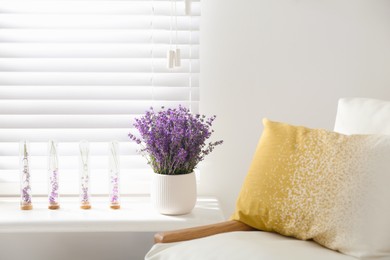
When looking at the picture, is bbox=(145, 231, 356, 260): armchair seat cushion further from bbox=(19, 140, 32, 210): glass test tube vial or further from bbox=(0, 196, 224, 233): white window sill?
bbox=(19, 140, 32, 210): glass test tube vial

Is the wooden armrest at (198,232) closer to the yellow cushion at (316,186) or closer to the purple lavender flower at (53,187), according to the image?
the yellow cushion at (316,186)

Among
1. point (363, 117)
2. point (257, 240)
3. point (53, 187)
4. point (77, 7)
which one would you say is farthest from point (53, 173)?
point (363, 117)

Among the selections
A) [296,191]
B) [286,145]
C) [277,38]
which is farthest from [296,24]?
[296,191]

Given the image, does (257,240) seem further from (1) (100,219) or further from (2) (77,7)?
(2) (77,7)

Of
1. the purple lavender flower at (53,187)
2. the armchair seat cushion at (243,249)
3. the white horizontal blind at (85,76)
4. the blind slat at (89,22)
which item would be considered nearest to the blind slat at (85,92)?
the white horizontal blind at (85,76)

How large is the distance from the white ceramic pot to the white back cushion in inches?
23.5

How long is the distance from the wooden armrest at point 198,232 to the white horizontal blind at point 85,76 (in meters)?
0.69

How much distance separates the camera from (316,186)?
184cm

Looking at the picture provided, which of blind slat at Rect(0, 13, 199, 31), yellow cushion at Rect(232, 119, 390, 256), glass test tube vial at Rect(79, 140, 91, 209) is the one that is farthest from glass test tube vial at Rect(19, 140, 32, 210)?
yellow cushion at Rect(232, 119, 390, 256)

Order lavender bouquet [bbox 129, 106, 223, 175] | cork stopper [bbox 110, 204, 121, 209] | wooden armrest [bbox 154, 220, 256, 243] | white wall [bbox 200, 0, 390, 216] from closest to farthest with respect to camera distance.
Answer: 1. wooden armrest [bbox 154, 220, 256, 243]
2. lavender bouquet [bbox 129, 106, 223, 175]
3. cork stopper [bbox 110, 204, 121, 209]
4. white wall [bbox 200, 0, 390, 216]

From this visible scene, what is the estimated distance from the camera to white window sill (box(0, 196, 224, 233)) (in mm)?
2201

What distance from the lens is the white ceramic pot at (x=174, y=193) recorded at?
88.0 inches

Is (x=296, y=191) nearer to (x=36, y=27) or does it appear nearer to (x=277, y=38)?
(x=277, y=38)

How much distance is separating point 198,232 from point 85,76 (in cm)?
100
